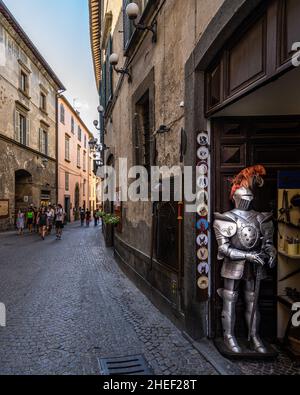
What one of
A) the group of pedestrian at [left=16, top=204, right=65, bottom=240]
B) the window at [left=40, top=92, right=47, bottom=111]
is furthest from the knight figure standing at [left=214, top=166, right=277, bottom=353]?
the window at [left=40, top=92, right=47, bottom=111]

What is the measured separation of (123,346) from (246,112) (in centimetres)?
306

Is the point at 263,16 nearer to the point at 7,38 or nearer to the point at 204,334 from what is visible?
the point at 204,334

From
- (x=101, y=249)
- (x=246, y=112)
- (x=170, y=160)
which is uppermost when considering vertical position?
(x=246, y=112)

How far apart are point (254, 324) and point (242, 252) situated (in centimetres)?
80

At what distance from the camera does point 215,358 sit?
3.47 metres

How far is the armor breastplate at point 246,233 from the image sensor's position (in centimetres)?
354

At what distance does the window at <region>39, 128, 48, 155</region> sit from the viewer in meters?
25.4

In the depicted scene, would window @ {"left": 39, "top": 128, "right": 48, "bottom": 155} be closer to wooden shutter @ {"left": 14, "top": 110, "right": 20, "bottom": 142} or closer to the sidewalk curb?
wooden shutter @ {"left": 14, "top": 110, "right": 20, "bottom": 142}

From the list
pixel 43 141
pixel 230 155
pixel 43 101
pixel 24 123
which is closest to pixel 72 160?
pixel 43 141

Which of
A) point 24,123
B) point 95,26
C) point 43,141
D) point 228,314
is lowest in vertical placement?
point 228,314

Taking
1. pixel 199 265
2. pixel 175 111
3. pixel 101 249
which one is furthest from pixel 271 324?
pixel 101 249

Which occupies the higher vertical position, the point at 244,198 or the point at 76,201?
the point at 244,198

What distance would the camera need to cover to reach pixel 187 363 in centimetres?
344

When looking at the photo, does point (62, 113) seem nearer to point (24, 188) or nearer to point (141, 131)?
point (24, 188)
